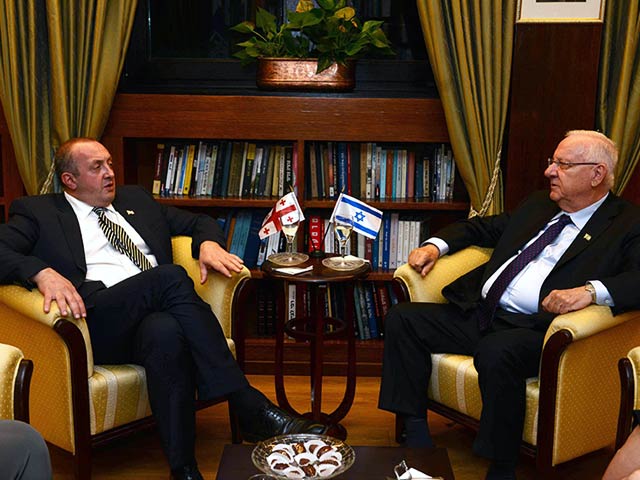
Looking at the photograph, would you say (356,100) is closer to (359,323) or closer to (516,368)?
(359,323)

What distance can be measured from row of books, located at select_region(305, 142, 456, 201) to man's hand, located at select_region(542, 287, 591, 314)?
1259mm

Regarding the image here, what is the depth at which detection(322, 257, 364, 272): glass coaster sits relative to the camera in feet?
10.9

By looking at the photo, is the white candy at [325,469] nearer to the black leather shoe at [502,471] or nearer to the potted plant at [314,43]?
the black leather shoe at [502,471]

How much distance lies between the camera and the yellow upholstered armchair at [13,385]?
240 cm

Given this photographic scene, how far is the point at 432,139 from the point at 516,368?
1349mm

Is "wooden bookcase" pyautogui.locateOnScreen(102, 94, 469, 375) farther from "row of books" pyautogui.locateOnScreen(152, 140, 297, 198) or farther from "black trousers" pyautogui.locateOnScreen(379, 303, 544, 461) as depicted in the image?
"black trousers" pyautogui.locateOnScreen(379, 303, 544, 461)

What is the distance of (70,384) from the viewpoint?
9.29ft

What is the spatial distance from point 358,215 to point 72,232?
1.07 m

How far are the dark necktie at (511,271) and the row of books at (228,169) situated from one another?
1204 millimetres

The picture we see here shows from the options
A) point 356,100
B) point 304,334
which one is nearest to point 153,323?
point 304,334

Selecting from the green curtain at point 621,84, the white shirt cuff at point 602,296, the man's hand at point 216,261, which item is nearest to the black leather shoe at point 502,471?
the white shirt cuff at point 602,296

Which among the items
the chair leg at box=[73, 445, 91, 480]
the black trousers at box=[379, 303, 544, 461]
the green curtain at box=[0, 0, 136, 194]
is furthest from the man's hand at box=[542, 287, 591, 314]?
the green curtain at box=[0, 0, 136, 194]

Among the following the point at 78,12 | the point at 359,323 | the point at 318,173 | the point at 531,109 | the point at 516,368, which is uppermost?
the point at 78,12

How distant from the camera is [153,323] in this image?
2.98m
